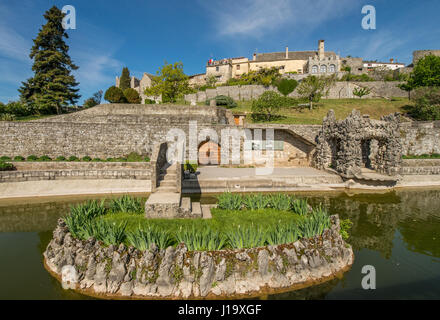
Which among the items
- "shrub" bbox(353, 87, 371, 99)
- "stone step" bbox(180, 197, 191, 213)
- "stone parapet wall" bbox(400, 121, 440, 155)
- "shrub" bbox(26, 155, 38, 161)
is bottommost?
"stone step" bbox(180, 197, 191, 213)

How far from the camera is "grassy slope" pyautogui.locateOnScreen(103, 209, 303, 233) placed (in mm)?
5402

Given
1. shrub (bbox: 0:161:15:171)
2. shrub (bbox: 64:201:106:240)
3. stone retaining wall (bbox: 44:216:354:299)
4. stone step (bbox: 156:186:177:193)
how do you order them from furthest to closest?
shrub (bbox: 0:161:15:171) < stone step (bbox: 156:186:177:193) < shrub (bbox: 64:201:106:240) < stone retaining wall (bbox: 44:216:354:299)

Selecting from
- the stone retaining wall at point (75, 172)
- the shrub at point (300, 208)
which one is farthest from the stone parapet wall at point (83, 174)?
Result: the shrub at point (300, 208)

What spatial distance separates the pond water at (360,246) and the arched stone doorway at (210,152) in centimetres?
689

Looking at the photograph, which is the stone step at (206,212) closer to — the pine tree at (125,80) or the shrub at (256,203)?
the shrub at (256,203)

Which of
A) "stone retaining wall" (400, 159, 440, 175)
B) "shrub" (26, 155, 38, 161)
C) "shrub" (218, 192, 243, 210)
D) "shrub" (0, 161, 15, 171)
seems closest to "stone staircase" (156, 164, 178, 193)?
"shrub" (218, 192, 243, 210)

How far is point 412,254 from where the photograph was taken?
5.62m

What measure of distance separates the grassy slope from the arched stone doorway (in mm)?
10424

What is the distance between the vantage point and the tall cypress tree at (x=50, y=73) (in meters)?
20.5

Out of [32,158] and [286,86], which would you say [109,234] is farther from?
[286,86]

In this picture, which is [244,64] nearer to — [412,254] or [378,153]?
[378,153]

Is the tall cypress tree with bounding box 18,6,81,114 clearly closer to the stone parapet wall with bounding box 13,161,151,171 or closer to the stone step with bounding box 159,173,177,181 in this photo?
the stone parapet wall with bounding box 13,161,151,171

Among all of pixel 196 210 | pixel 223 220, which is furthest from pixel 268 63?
pixel 223 220

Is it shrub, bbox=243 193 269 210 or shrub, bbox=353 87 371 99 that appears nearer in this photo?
shrub, bbox=243 193 269 210
